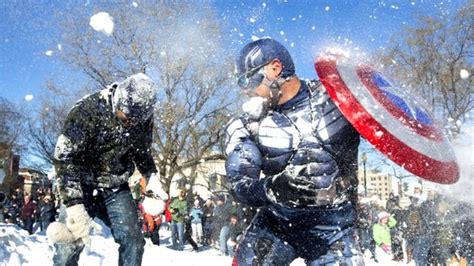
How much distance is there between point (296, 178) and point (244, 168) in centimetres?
26

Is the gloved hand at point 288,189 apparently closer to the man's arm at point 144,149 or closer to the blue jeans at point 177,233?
the man's arm at point 144,149

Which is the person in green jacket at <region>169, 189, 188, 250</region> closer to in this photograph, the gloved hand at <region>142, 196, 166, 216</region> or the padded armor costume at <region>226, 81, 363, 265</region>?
the gloved hand at <region>142, 196, 166, 216</region>

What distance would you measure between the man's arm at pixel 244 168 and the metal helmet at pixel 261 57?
0.36 m

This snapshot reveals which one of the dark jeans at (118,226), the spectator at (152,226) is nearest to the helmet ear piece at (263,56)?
the dark jeans at (118,226)

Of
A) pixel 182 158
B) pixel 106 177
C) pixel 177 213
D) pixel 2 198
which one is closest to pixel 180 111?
pixel 182 158

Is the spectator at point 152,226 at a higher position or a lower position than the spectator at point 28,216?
lower

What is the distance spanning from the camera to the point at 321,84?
9.36ft

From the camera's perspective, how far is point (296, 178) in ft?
8.57

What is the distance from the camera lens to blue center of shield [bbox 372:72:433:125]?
274 centimetres

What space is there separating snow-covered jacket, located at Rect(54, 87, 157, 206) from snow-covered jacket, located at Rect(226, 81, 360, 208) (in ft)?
4.01

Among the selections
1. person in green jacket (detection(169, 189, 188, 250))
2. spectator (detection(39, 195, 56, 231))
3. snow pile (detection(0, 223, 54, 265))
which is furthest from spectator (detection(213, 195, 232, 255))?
spectator (detection(39, 195, 56, 231))

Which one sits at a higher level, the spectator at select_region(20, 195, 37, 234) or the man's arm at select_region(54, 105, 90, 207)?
the spectator at select_region(20, 195, 37, 234)

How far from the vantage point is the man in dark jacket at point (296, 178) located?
262cm

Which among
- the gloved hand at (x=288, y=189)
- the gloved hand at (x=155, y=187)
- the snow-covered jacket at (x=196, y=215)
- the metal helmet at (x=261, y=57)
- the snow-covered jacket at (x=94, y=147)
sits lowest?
the gloved hand at (x=288, y=189)
